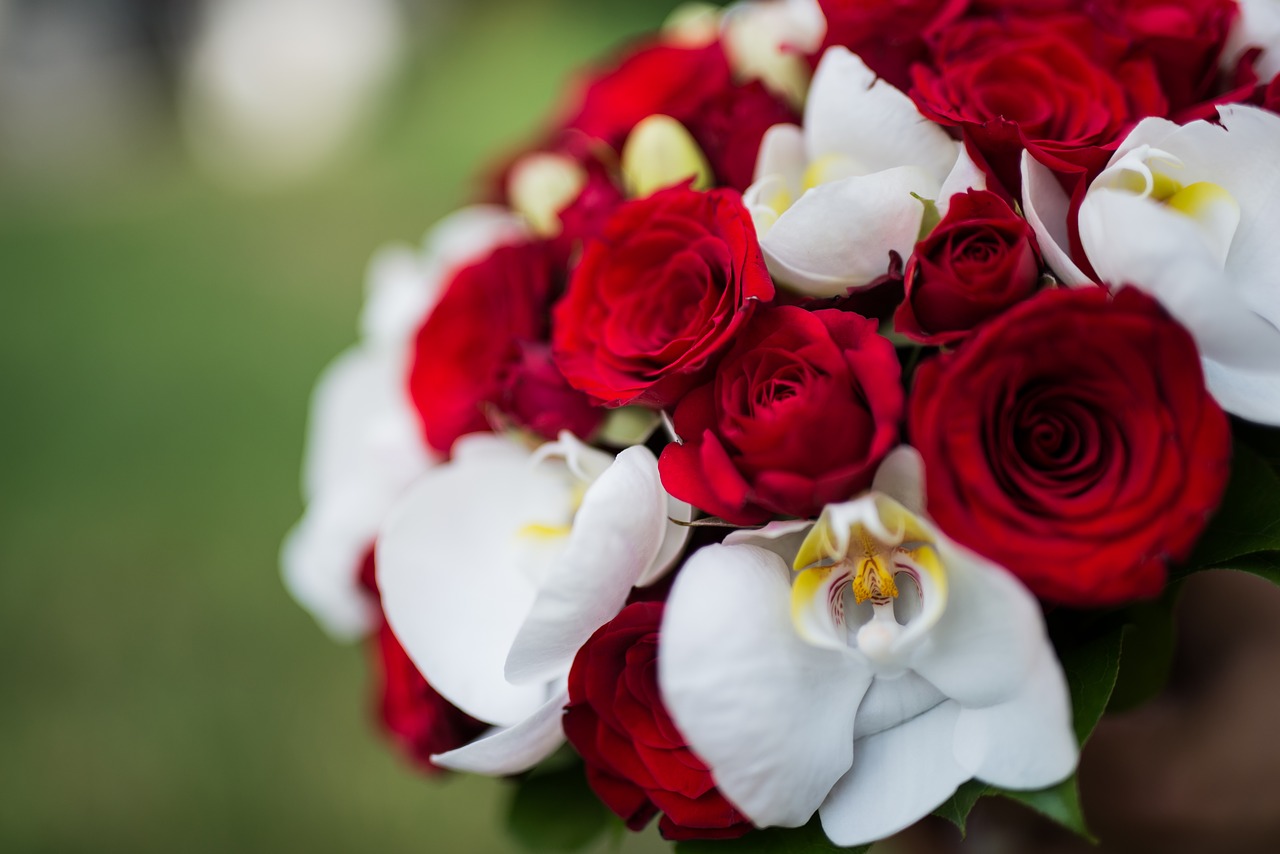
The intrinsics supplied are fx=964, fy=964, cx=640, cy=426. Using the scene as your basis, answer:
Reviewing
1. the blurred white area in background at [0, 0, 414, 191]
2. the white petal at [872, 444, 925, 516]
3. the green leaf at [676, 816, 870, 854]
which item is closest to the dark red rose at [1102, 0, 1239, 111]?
the white petal at [872, 444, 925, 516]

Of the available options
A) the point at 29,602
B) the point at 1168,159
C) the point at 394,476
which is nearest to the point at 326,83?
the point at 29,602

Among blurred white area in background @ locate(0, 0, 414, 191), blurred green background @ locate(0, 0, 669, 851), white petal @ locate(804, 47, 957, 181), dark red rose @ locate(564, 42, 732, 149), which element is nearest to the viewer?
white petal @ locate(804, 47, 957, 181)

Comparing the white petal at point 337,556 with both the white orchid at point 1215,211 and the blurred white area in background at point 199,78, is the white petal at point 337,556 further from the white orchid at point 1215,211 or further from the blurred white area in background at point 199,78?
the blurred white area in background at point 199,78

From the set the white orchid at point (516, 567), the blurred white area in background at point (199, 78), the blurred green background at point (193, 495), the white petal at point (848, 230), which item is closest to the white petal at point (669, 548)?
the white orchid at point (516, 567)

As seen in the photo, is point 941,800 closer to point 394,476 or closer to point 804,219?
point 804,219

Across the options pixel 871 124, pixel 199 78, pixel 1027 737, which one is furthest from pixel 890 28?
pixel 199 78

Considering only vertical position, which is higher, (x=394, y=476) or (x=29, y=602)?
(x=394, y=476)

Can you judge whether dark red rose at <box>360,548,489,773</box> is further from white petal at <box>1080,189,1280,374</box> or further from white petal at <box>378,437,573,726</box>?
white petal at <box>1080,189,1280,374</box>
